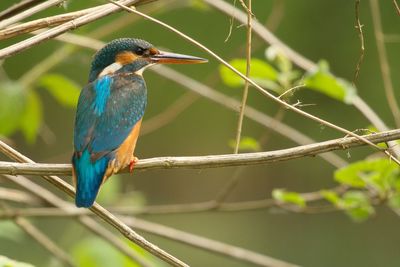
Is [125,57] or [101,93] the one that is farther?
[125,57]

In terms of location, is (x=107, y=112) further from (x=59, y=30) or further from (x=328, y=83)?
(x=328, y=83)

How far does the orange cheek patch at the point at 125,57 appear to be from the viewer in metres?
3.17

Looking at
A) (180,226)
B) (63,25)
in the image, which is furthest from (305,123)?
(63,25)

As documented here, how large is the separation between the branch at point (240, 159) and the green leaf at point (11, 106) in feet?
3.44

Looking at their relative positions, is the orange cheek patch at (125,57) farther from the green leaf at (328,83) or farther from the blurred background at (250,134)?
the blurred background at (250,134)

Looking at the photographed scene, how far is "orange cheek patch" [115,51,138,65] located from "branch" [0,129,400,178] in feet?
2.79

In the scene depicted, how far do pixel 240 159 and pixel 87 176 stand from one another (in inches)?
22.2

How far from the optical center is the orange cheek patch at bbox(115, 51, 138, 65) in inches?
125

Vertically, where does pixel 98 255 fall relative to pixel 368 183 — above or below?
below

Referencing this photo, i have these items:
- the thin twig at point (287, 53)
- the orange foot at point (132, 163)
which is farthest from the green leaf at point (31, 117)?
the orange foot at point (132, 163)

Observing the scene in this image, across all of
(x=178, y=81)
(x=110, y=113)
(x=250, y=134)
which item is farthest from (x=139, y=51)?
(x=250, y=134)

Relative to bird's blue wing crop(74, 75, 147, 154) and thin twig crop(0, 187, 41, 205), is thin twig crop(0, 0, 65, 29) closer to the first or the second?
bird's blue wing crop(74, 75, 147, 154)

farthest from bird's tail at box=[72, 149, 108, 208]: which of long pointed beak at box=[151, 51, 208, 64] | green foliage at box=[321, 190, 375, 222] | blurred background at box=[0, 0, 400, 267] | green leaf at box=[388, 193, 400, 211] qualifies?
blurred background at box=[0, 0, 400, 267]

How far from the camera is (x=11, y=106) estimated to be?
→ 3.47 m
